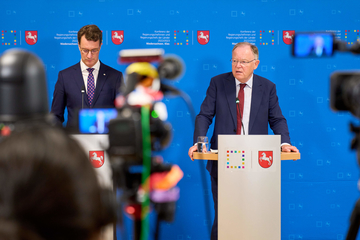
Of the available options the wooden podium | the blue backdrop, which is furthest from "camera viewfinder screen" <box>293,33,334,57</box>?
the blue backdrop

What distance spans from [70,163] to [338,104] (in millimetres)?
1112

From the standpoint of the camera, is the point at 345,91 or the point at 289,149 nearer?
the point at 345,91

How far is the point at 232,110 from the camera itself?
3066 millimetres

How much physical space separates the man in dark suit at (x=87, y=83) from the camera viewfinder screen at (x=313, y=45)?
2095 mm

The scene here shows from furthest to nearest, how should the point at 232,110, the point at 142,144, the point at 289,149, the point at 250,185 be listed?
1. the point at 232,110
2. the point at 289,149
3. the point at 250,185
4. the point at 142,144

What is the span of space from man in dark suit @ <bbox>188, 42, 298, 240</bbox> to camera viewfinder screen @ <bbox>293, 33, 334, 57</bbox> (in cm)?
174

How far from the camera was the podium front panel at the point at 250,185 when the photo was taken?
2.41 metres

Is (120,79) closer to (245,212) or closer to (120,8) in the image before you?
(120,8)

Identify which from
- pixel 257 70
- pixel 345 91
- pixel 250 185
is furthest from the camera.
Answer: pixel 257 70

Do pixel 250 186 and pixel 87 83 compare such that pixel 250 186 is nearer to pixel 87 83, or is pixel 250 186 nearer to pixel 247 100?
pixel 247 100

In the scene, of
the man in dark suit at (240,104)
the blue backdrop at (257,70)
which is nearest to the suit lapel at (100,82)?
the blue backdrop at (257,70)

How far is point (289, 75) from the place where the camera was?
3949 millimetres

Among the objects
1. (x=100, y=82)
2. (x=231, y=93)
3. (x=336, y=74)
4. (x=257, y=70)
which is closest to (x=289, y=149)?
(x=231, y=93)

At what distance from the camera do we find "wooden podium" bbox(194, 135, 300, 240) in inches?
94.9
